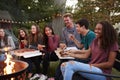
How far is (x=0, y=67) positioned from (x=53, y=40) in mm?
2186

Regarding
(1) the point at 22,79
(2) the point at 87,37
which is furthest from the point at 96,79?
(2) the point at 87,37

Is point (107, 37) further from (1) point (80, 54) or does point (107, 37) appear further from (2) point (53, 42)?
(2) point (53, 42)

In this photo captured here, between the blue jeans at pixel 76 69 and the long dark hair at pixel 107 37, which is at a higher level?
the long dark hair at pixel 107 37

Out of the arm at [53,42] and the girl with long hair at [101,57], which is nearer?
the girl with long hair at [101,57]

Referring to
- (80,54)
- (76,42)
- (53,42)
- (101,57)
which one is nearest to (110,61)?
(101,57)

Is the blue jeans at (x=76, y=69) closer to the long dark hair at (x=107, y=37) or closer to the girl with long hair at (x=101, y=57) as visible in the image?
the girl with long hair at (x=101, y=57)

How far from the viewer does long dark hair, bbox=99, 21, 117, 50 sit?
13.1 feet

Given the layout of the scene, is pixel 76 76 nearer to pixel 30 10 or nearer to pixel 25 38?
pixel 25 38

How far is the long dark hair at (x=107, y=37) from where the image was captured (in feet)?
13.1

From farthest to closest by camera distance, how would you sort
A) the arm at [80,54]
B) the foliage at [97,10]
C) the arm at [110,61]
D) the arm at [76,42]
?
the foliage at [97,10] < the arm at [76,42] < the arm at [80,54] < the arm at [110,61]

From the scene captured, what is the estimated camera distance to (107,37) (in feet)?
13.1

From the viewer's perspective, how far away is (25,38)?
713cm

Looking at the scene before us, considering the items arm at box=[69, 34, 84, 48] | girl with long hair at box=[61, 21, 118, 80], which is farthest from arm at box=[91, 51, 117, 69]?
arm at box=[69, 34, 84, 48]

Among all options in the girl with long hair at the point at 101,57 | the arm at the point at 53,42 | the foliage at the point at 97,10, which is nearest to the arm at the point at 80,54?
the girl with long hair at the point at 101,57
